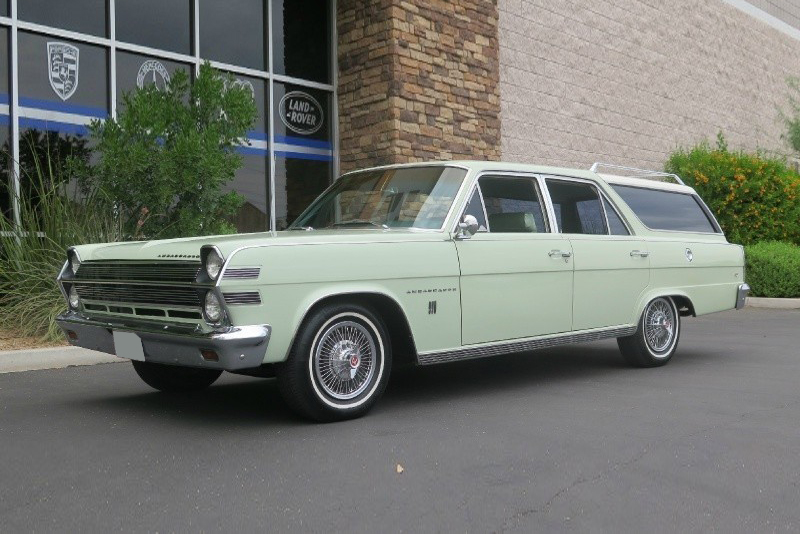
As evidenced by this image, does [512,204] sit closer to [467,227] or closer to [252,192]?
[467,227]

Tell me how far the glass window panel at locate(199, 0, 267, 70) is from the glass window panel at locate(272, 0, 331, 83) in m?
0.24

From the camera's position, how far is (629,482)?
4012mm

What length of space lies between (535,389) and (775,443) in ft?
6.51

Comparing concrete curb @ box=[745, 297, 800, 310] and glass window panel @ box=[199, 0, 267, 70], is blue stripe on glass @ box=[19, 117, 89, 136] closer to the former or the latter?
glass window panel @ box=[199, 0, 267, 70]

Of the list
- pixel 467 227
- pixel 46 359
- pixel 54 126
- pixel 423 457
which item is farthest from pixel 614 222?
pixel 54 126

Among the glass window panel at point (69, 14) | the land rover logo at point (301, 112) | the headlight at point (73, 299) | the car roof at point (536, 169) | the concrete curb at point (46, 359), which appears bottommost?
the concrete curb at point (46, 359)

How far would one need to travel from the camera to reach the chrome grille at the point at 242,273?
4.82 meters

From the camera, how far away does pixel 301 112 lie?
13.4m

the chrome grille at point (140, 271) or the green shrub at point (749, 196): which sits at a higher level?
the green shrub at point (749, 196)

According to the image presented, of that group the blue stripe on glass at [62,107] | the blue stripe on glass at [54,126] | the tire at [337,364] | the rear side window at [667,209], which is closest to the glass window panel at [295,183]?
the blue stripe on glass at [62,107]

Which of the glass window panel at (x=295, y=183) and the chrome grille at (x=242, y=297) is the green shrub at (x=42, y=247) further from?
the chrome grille at (x=242, y=297)

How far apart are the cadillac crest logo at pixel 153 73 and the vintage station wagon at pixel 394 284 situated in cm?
581

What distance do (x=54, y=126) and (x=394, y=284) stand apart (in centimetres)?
679

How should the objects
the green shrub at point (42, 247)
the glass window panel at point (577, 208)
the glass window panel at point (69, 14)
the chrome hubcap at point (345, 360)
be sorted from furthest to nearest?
the glass window panel at point (69, 14)
the green shrub at point (42, 247)
the glass window panel at point (577, 208)
the chrome hubcap at point (345, 360)
